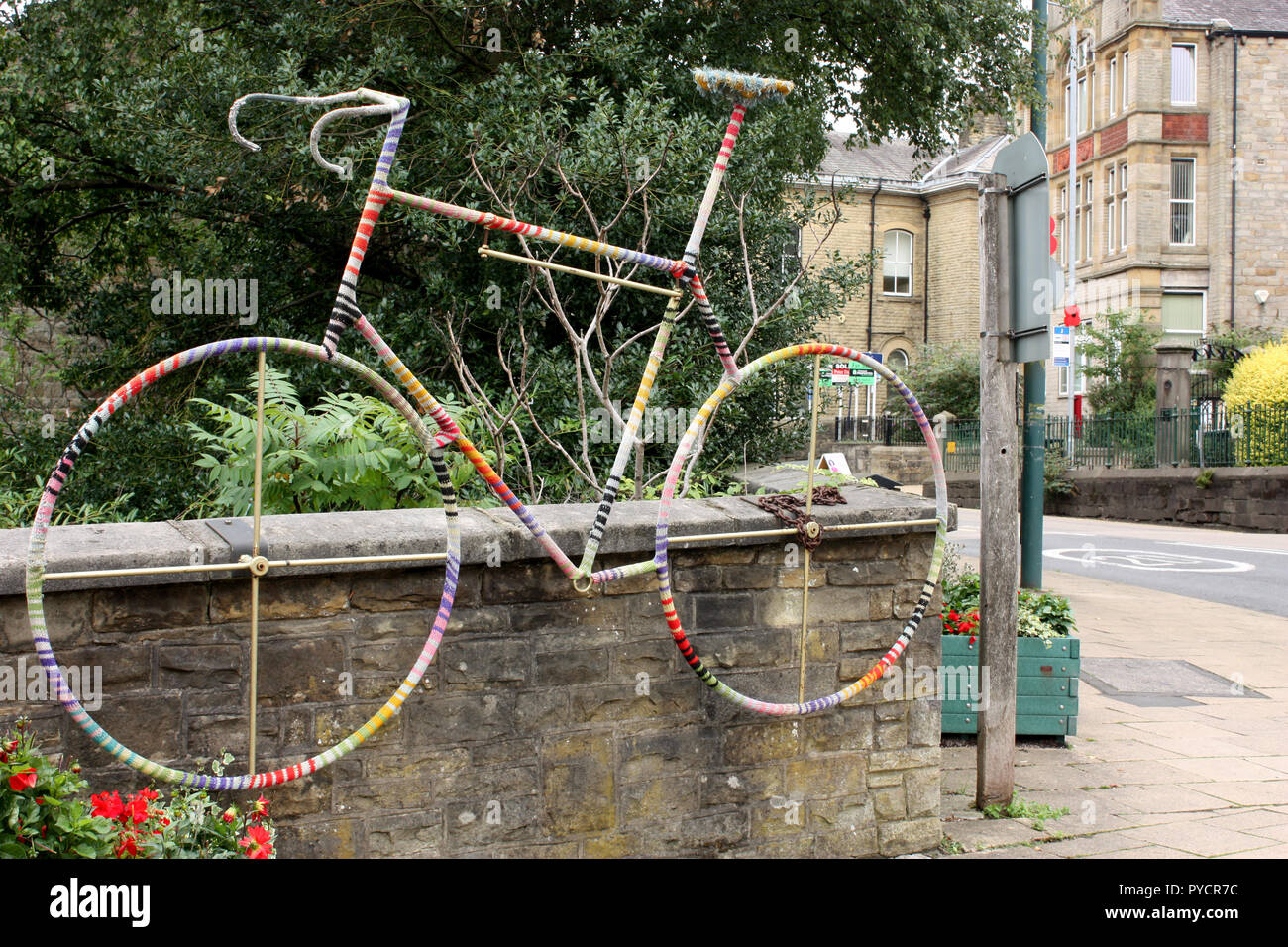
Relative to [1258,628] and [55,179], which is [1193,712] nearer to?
[1258,628]

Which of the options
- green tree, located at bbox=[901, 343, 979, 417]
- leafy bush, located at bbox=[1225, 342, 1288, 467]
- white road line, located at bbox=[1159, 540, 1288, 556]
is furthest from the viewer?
green tree, located at bbox=[901, 343, 979, 417]

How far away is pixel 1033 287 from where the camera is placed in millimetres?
4617

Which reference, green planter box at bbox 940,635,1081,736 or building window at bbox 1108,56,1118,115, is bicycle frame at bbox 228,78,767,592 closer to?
green planter box at bbox 940,635,1081,736

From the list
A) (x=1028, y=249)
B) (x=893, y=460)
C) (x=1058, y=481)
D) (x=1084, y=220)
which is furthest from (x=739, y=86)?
(x=1084, y=220)

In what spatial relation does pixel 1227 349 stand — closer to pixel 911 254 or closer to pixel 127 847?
pixel 911 254

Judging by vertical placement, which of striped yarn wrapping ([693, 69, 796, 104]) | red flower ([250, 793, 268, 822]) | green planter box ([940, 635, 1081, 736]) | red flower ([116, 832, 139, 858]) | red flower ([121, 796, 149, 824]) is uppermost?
striped yarn wrapping ([693, 69, 796, 104])

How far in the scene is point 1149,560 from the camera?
572 inches

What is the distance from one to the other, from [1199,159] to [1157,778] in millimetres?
29252

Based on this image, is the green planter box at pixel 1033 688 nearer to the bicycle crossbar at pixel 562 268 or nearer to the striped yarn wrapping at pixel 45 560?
the bicycle crossbar at pixel 562 268

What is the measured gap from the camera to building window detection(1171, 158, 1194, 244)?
30.1 metres

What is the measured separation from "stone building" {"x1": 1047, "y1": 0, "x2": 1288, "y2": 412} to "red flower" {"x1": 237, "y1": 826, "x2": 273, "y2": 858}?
1172 inches

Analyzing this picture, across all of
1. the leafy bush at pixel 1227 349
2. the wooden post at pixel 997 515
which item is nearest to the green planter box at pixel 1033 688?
the wooden post at pixel 997 515

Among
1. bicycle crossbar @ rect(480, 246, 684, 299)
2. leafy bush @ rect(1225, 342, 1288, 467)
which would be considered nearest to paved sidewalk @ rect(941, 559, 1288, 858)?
bicycle crossbar @ rect(480, 246, 684, 299)

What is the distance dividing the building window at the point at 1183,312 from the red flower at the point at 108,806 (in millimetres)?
31654
